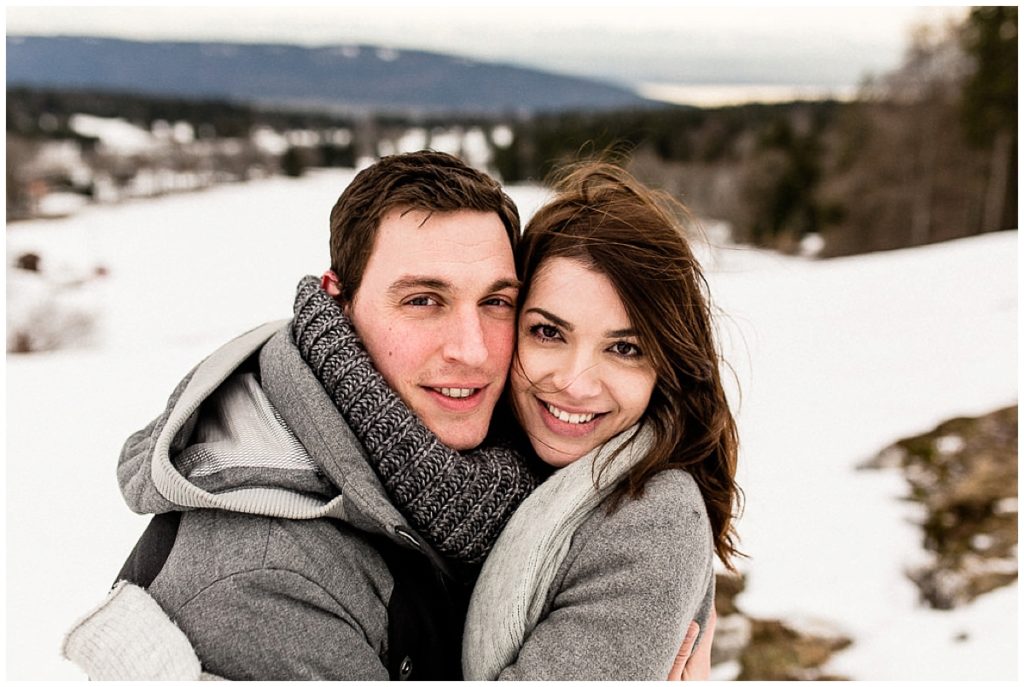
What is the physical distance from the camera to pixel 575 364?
6.85ft

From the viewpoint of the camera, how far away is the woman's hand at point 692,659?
7.14ft

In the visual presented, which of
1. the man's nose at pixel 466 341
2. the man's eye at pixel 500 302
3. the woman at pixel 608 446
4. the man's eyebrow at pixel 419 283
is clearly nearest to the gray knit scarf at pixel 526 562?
the woman at pixel 608 446

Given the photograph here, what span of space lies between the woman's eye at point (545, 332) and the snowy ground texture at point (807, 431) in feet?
1.74

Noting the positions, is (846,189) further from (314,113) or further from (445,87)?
(314,113)

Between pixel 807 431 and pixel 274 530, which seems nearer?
pixel 274 530

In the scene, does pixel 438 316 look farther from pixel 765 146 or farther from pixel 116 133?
pixel 116 133

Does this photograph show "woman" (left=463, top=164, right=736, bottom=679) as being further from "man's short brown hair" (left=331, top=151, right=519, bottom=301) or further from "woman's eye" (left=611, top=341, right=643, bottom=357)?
"man's short brown hair" (left=331, top=151, right=519, bottom=301)

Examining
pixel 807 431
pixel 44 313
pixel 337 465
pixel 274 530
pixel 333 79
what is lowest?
pixel 44 313

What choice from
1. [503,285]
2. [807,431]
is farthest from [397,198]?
[807,431]

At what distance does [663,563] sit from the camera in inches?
72.2

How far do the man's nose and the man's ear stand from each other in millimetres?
404

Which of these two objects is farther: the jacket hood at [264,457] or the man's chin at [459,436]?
the man's chin at [459,436]

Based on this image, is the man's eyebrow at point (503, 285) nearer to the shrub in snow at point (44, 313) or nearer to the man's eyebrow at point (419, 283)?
the man's eyebrow at point (419, 283)

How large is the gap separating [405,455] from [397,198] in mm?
744
